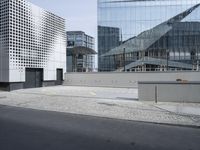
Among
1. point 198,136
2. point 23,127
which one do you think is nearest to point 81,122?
point 23,127

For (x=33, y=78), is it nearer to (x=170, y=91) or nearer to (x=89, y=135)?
(x=170, y=91)

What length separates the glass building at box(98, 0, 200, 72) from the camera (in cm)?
5944

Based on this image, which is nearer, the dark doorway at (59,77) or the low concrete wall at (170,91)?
the low concrete wall at (170,91)

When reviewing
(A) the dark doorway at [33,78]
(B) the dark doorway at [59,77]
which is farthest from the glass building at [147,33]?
(A) the dark doorway at [33,78]

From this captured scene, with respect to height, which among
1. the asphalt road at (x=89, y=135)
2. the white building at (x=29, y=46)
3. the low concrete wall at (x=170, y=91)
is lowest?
the asphalt road at (x=89, y=135)

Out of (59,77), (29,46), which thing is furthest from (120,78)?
(29,46)

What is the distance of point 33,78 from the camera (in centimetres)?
2836

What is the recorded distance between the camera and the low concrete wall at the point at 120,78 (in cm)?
2842

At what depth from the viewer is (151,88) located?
16188 millimetres

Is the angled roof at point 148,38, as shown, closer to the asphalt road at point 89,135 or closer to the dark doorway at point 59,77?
the dark doorway at point 59,77

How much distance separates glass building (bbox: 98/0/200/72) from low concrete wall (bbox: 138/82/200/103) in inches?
1671

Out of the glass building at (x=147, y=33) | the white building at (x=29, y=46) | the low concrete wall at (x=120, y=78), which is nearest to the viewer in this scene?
the white building at (x=29, y=46)

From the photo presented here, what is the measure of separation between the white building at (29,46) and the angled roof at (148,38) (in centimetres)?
2997

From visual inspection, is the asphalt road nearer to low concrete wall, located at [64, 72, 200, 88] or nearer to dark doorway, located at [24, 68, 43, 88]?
dark doorway, located at [24, 68, 43, 88]
